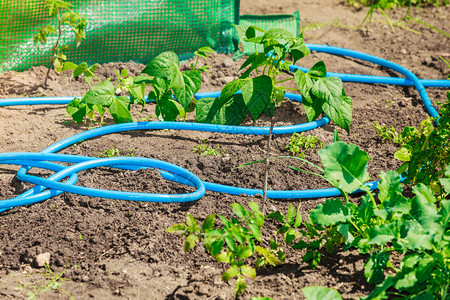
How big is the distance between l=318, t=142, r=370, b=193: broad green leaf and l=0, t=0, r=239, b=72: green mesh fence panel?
2.46 meters

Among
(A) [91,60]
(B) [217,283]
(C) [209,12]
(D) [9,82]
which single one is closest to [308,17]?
(C) [209,12]

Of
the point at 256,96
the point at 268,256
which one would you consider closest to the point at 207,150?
the point at 256,96

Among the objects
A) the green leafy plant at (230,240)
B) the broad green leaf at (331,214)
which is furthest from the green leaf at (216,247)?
the broad green leaf at (331,214)

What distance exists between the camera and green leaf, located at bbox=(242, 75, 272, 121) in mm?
2934

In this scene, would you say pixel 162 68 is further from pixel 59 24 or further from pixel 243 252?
pixel 243 252

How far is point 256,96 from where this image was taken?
9.66 ft

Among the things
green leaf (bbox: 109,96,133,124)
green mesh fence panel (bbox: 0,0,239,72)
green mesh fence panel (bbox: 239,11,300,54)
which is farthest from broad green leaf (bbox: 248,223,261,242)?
green mesh fence panel (bbox: 239,11,300,54)

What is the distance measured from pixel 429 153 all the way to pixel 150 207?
4.88 feet

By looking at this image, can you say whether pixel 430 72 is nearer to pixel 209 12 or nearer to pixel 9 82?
pixel 209 12

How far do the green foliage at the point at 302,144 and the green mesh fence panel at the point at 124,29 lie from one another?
5.16 feet

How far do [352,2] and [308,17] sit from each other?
2.41 ft

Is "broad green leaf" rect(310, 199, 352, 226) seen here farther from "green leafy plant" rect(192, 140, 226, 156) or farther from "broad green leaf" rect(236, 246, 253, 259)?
"green leafy plant" rect(192, 140, 226, 156)

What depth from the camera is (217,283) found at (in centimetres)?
209

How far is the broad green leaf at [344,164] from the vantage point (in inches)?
80.7
